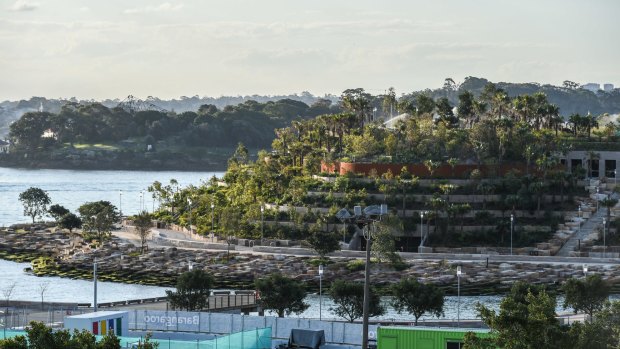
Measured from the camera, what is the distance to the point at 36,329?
106 ft

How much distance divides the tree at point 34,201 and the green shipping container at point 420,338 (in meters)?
84.2

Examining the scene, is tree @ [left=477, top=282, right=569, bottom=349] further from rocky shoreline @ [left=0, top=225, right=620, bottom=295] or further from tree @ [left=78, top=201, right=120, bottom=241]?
tree @ [left=78, top=201, right=120, bottom=241]

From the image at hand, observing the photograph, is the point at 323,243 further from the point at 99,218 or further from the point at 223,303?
the point at 99,218

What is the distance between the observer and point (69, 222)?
10694 cm

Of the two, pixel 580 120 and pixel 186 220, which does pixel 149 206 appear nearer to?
pixel 186 220

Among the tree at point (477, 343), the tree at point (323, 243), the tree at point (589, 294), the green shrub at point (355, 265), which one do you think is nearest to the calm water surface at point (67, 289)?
the tree at point (323, 243)

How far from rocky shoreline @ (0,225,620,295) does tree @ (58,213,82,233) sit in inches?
379

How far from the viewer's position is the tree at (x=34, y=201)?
120 m

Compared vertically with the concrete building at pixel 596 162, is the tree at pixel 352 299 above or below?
below

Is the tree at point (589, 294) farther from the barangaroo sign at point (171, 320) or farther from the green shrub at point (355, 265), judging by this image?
the green shrub at point (355, 265)

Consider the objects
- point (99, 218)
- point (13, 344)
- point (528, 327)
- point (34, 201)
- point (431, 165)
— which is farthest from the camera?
point (34, 201)

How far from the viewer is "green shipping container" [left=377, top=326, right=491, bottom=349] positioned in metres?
39.4

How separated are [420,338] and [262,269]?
4144cm

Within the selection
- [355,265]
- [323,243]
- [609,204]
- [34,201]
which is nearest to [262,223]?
[323,243]
